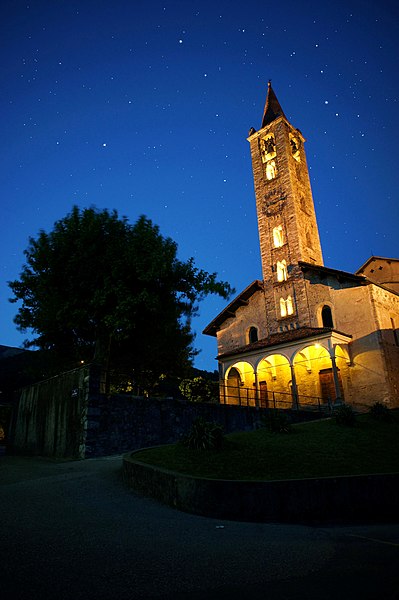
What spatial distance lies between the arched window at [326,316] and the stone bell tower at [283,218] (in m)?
0.98

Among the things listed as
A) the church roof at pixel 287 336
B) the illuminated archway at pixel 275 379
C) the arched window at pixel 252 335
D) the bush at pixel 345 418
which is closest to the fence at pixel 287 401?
the illuminated archway at pixel 275 379

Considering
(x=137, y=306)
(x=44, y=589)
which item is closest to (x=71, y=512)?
(x=44, y=589)

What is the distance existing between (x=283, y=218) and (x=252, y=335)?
10.1 metres

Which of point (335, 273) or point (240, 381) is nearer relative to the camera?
point (335, 273)

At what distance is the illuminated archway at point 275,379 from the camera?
28.2 meters

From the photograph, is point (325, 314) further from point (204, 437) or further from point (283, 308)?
point (204, 437)

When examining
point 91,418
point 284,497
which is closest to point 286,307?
point 91,418

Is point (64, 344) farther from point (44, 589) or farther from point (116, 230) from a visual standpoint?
point (44, 589)

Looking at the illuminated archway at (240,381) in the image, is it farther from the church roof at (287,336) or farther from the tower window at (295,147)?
the tower window at (295,147)

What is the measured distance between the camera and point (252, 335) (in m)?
31.5

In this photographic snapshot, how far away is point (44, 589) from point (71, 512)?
3.11 m

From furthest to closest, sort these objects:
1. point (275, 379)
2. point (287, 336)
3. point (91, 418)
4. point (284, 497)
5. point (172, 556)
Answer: point (275, 379), point (287, 336), point (91, 418), point (284, 497), point (172, 556)

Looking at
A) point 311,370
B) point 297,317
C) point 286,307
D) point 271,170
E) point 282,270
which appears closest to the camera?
point 311,370

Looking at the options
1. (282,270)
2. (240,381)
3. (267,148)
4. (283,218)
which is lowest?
→ (240,381)
